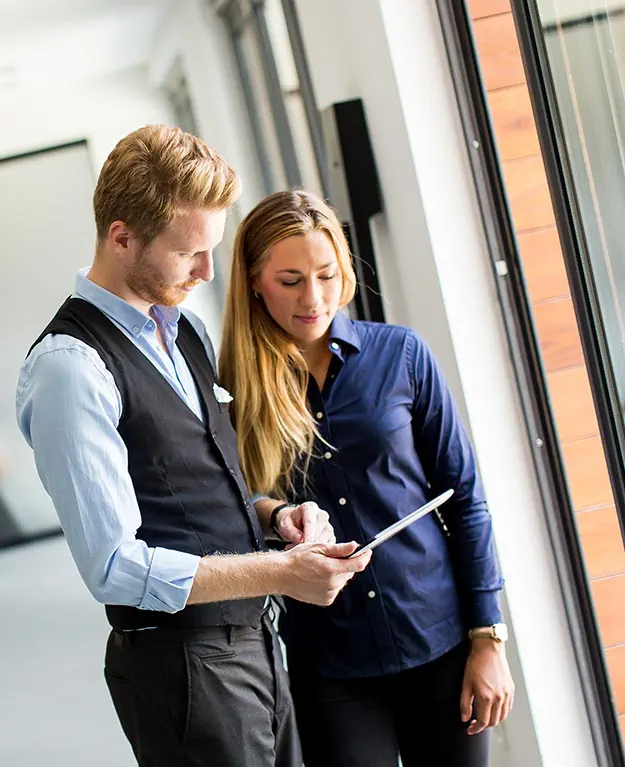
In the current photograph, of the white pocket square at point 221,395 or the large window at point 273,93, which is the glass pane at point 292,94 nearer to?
the large window at point 273,93

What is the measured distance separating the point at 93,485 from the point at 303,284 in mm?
542

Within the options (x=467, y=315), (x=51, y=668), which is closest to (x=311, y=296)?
(x=467, y=315)

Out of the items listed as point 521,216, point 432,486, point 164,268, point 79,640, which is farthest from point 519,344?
point 79,640

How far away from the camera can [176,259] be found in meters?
1.42

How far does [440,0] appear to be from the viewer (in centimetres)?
216

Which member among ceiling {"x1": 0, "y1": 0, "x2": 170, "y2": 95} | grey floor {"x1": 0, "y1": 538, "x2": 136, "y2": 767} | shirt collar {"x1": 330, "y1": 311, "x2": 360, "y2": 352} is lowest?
grey floor {"x1": 0, "y1": 538, "x2": 136, "y2": 767}

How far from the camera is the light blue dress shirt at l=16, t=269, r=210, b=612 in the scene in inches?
50.7

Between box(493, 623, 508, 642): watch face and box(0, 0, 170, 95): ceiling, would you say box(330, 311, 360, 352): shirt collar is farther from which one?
box(0, 0, 170, 95): ceiling

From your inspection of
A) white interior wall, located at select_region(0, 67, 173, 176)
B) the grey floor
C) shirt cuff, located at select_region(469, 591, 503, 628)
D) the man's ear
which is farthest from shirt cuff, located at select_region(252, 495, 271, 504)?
white interior wall, located at select_region(0, 67, 173, 176)

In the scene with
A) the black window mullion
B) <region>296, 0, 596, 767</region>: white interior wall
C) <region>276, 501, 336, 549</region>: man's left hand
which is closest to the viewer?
<region>276, 501, 336, 549</region>: man's left hand

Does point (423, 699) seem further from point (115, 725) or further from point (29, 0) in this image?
point (29, 0)

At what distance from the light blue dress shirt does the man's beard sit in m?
0.14

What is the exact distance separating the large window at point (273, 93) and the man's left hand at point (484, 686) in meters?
1.59

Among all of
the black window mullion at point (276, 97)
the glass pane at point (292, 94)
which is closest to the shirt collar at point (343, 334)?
the glass pane at point (292, 94)
